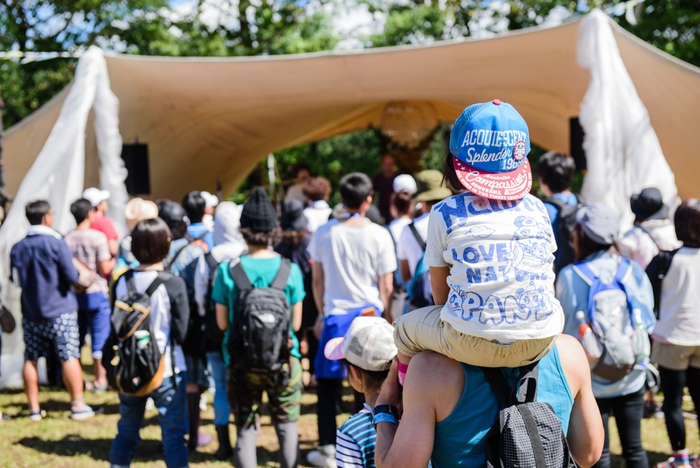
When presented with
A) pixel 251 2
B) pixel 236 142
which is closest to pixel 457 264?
pixel 236 142

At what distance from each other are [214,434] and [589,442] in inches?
129

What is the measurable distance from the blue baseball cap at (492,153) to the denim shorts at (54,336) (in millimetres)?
3779

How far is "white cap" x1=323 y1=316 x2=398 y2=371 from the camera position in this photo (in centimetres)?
189

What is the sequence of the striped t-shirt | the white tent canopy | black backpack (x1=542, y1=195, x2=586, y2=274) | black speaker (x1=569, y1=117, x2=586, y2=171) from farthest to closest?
black speaker (x1=569, y1=117, x2=586, y2=171) < the white tent canopy < black backpack (x1=542, y1=195, x2=586, y2=274) < the striped t-shirt

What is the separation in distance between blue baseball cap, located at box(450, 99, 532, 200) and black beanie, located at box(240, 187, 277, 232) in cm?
173

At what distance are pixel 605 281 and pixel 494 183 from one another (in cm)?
150

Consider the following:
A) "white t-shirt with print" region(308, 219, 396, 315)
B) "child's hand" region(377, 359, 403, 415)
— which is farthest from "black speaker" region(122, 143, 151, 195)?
"child's hand" region(377, 359, 403, 415)

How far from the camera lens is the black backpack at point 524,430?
1.34 metres

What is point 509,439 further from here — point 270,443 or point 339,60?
point 339,60

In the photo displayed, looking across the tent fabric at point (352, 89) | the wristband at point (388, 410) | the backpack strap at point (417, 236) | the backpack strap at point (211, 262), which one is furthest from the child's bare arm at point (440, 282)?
the tent fabric at point (352, 89)

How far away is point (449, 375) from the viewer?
1385 mm

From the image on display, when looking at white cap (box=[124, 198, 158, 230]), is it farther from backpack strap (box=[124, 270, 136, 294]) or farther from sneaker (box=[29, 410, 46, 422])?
sneaker (box=[29, 410, 46, 422])

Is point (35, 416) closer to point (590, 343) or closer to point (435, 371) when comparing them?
point (590, 343)

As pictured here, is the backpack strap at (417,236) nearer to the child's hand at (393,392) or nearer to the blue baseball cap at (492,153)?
the child's hand at (393,392)
